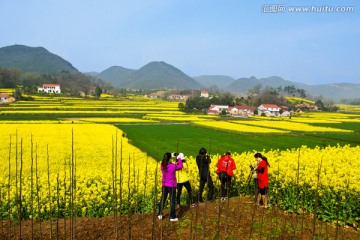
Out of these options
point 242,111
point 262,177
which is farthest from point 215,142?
point 242,111

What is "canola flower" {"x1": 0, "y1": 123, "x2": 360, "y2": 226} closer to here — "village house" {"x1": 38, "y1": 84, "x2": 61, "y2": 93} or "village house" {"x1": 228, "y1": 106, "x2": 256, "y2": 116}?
"village house" {"x1": 228, "y1": 106, "x2": 256, "y2": 116}

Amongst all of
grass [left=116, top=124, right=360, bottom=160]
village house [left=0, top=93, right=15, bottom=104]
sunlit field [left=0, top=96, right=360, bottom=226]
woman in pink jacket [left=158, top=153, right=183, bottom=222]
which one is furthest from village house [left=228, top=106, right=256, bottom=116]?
woman in pink jacket [left=158, top=153, right=183, bottom=222]

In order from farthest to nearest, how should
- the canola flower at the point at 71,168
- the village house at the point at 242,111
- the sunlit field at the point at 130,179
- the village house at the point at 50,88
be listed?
the village house at the point at 50,88
the village house at the point at 242,111
the canola flower at the point at 71,168
the sunlit field at the point at 130,179

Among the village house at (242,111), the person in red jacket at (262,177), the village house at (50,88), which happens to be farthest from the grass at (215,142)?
the village house at (50,88)

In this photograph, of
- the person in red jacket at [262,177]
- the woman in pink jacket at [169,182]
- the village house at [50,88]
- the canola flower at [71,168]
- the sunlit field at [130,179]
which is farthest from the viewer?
the village house at [50,88]

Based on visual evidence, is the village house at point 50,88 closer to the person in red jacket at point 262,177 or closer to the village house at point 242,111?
the village house at point 242,111

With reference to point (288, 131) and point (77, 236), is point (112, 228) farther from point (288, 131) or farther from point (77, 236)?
point (288, 131)

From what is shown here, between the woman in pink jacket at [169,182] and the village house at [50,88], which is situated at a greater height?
the village house at [50,88]

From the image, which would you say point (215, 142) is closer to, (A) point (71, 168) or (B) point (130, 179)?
(A) point (71, 168)

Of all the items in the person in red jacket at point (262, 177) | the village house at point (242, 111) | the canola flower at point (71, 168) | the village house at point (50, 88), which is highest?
the village house at point (50, 88)

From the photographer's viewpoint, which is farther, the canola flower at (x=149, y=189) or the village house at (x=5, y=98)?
the village house at (x=5, y=98)

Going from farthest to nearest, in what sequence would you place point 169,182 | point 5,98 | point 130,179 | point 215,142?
1. point 5,98
2. point 215,142
3. point 130,179
4. point 169,182

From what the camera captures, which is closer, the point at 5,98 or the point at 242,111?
the point at 5,98

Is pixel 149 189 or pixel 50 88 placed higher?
pixel 50 88
